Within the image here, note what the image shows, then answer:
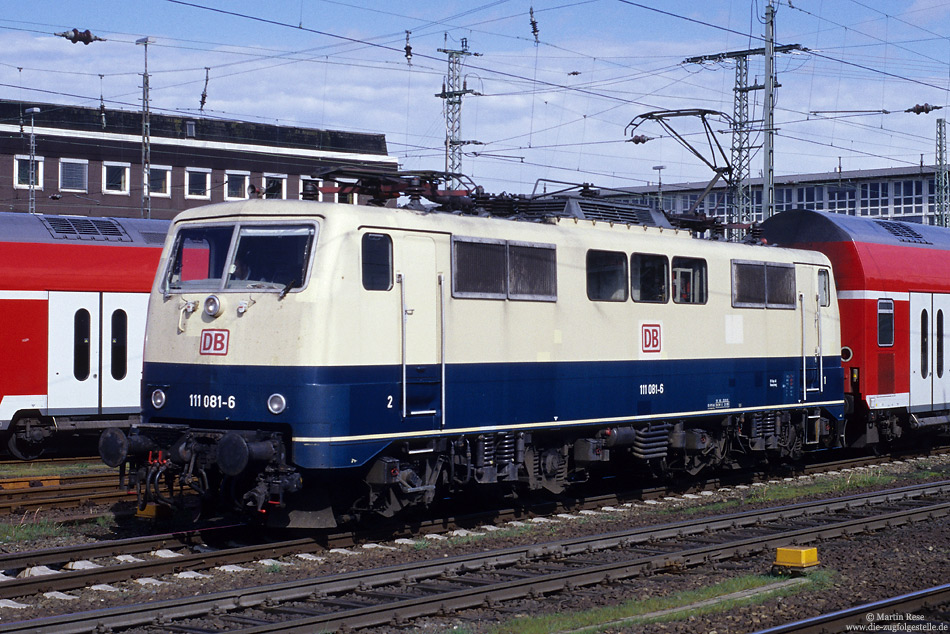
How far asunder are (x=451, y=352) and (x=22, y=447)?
397 inches

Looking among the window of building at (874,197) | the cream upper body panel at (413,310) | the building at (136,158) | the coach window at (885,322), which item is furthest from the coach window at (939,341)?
the window of building at (874,197)

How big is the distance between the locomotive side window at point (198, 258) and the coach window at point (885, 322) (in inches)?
491

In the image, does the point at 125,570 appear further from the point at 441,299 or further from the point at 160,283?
the point at 441,299

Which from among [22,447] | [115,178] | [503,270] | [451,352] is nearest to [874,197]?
[115,178]

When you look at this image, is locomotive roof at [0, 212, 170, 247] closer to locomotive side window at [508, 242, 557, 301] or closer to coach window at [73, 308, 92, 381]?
coach window at [73, 308, 92, 381]

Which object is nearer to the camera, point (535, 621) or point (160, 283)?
point (535, 621)

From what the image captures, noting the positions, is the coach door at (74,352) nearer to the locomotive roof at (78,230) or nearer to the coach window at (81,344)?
the coach window at (81,344)

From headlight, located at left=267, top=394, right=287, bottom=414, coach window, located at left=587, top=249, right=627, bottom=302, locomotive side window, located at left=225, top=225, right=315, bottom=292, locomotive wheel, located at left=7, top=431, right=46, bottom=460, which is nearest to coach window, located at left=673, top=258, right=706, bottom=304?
coach window, located at left=587, top=249, right=627, bottom=302

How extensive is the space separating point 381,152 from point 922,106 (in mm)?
34758

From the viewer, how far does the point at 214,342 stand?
1137 centimetres

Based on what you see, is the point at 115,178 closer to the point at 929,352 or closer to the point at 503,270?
the point at 929,352

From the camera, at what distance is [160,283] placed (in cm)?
1211

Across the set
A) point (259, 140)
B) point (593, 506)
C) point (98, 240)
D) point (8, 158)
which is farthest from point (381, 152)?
point (593, 506)

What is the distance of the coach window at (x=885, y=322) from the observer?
19516 millimetres
